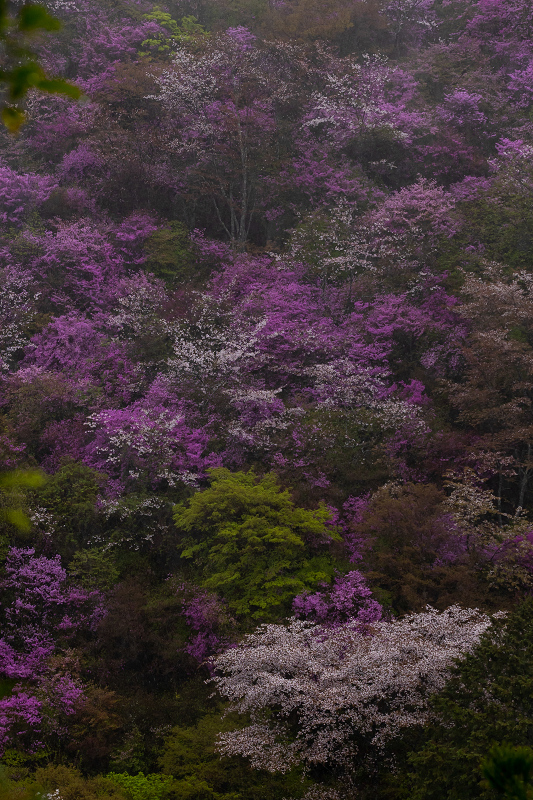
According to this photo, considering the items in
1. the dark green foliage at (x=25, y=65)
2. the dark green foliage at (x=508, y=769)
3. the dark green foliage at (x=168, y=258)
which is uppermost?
the dark green foliage at (x=168, y=258)

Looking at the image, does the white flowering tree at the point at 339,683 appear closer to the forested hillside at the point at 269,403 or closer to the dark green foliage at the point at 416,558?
the forested hillside at the point at 269,403

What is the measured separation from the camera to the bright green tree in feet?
42.2

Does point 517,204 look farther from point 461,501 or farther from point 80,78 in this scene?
point 80,78

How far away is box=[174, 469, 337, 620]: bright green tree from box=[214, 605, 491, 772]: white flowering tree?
1.49 meters

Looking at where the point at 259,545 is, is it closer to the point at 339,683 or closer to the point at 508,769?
the point at 339,683

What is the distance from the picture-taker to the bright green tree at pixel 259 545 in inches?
507

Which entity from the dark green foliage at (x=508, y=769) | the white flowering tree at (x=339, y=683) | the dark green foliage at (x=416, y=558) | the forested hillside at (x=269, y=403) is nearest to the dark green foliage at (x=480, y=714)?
the forested hillside at (x=269, y=403)

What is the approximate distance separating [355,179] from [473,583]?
57.8ft

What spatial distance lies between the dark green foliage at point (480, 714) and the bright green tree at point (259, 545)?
14.8 feet

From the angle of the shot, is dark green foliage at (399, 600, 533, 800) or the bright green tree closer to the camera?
dark green foliage at (399, 600, 533, 800)

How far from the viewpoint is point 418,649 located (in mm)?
10234

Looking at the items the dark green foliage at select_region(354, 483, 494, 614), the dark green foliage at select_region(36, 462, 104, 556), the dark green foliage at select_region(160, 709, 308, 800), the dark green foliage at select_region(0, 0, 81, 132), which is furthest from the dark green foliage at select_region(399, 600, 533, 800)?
the dark green foliage at select_region(36, 462, 104, 556)

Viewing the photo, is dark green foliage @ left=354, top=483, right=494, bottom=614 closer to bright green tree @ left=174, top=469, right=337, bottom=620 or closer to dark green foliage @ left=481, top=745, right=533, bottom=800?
bright green tree @ left=174, top=469, right=337, bottom=620

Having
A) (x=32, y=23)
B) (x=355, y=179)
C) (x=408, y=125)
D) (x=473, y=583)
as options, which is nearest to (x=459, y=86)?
(x=408, y=125)
